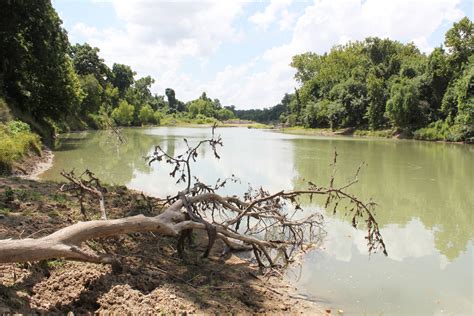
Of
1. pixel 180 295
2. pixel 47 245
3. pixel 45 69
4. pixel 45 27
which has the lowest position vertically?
pixel 180 295

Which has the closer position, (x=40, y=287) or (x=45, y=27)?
(x=40, y=287)

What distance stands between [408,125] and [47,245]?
45.6 metres

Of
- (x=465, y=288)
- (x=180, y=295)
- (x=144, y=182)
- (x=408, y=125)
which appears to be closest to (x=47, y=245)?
(x=180, y=295)

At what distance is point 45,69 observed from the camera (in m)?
22.8

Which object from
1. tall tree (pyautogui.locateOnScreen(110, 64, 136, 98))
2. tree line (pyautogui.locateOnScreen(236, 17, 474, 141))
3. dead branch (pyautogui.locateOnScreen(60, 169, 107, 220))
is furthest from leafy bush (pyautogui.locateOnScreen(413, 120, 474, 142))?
tall tree (pyautogui.locateOnScreen(110, 64, 136, 98))

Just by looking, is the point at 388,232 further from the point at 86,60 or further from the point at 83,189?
the point at 86,60

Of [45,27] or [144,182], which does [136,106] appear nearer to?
[45,27]

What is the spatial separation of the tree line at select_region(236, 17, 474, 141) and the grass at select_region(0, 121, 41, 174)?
32.0 meters

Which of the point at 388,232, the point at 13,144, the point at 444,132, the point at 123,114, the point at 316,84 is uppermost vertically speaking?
the point at 316,84

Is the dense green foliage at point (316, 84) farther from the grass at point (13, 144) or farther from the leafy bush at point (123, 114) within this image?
the grass at point (13, 144)

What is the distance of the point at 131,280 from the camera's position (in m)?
4.47

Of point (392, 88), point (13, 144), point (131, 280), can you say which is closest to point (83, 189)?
point (131, 280)

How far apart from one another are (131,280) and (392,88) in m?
46.4

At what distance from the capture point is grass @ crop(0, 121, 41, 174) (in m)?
12.2
